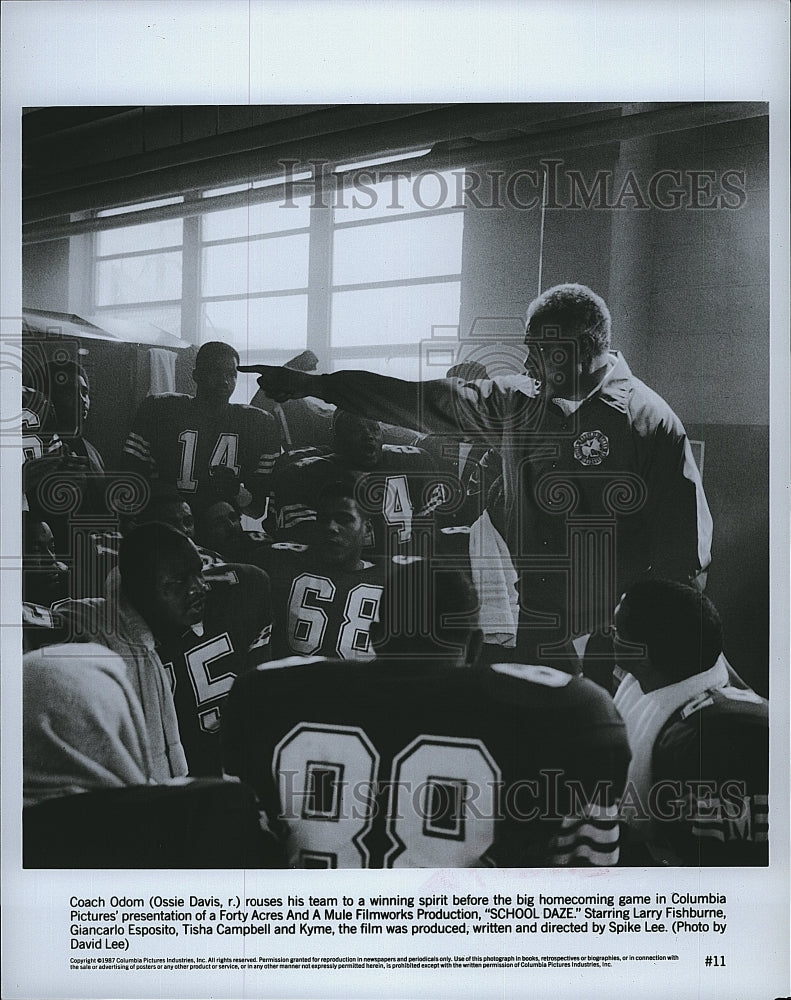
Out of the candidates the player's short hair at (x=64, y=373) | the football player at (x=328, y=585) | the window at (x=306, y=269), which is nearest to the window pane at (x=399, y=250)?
the window at (x=306, y=269)

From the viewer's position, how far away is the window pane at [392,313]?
1.76 meters

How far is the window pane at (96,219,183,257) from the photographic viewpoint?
5.84ft

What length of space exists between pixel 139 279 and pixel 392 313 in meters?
0.45

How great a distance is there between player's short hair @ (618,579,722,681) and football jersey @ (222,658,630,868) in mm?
130

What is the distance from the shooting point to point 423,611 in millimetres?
1768

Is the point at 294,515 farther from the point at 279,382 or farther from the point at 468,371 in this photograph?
the point at 468,371

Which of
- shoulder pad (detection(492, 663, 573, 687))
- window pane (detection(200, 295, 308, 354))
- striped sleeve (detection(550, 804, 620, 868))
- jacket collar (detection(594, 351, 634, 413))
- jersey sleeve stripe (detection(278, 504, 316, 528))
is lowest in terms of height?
striped sleeve (detection(550, 804, 620, 868))

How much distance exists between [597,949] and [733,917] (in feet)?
0.81

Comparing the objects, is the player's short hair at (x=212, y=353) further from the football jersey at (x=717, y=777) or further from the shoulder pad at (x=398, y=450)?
the football jersey at (x=717, y=777)

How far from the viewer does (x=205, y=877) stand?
5.86ft

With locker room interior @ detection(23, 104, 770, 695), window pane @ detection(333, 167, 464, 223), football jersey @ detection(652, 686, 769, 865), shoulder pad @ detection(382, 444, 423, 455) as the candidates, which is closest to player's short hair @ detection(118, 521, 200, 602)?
locker room interior @ detection(23, 104, 770, 695)

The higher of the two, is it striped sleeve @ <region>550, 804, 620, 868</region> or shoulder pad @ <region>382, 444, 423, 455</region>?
shoulder pad @ <region>382, 444, 423, 455</region>

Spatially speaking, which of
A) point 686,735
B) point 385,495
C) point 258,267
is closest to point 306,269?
point 258,267

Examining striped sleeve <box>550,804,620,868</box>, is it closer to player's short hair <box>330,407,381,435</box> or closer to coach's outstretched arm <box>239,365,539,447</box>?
coach's outstretched arm <box>239,365,539,447</box>
